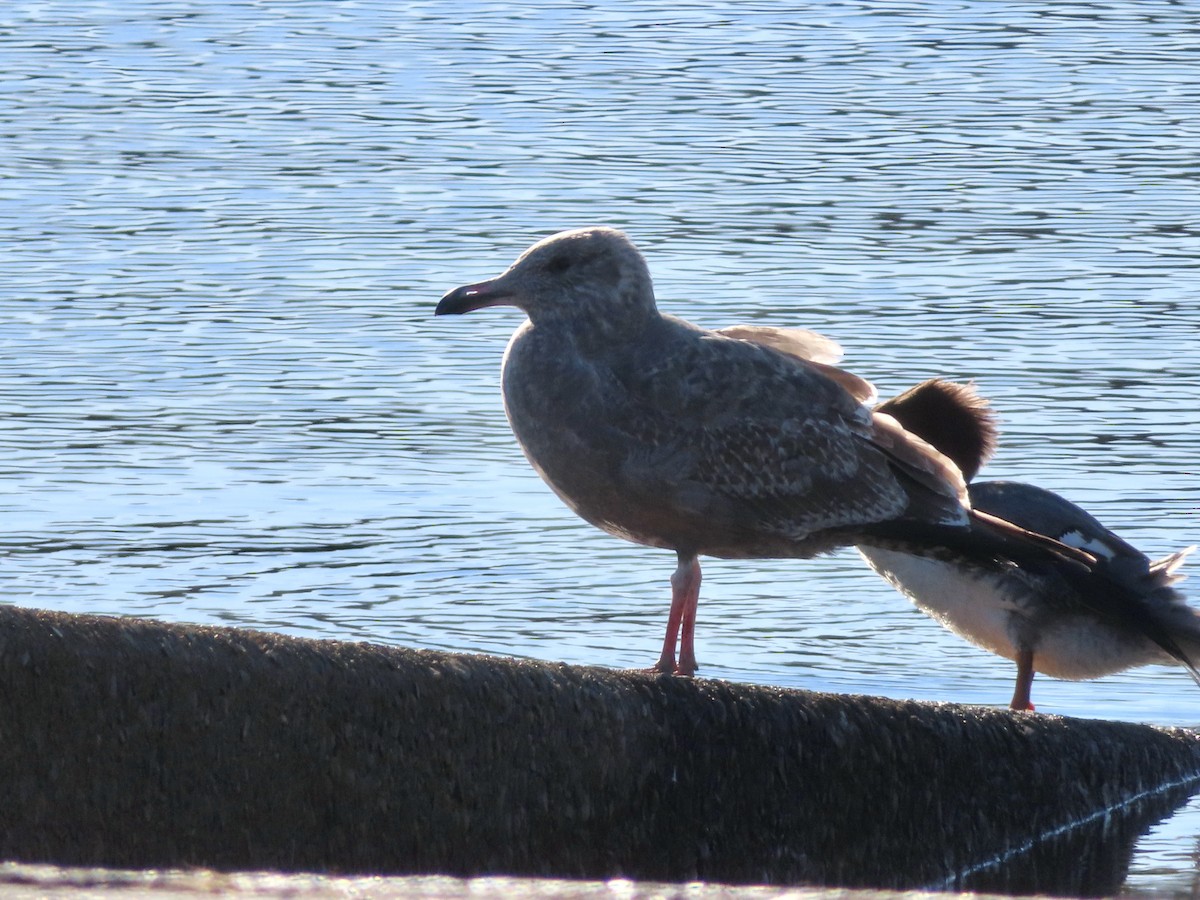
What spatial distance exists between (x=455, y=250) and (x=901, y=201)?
3.21 meters

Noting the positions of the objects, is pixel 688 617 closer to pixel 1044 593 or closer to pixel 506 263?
pixel 1044 593

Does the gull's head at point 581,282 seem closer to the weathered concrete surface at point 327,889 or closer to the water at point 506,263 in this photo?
the water at point 506,263

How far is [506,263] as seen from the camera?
12.7 metres

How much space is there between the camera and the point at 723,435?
585cm

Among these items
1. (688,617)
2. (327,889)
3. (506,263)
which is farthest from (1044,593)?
(506,263)

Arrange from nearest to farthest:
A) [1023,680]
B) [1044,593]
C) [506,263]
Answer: [1044,593], [1023,680], [506,263]

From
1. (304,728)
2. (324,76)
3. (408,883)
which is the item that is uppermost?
(408,883)

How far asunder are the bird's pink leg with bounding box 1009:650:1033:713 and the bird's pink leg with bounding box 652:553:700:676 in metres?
1.77

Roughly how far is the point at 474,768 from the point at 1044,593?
117 inches

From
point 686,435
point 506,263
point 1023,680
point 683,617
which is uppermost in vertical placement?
point 686,435

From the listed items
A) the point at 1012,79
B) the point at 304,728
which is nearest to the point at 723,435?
the point at 304,728

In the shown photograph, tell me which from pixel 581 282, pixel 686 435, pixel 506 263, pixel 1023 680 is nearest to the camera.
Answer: pixel 686 435

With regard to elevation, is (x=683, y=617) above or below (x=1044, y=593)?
above

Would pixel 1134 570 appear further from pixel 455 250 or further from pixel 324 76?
pixel 324 76
